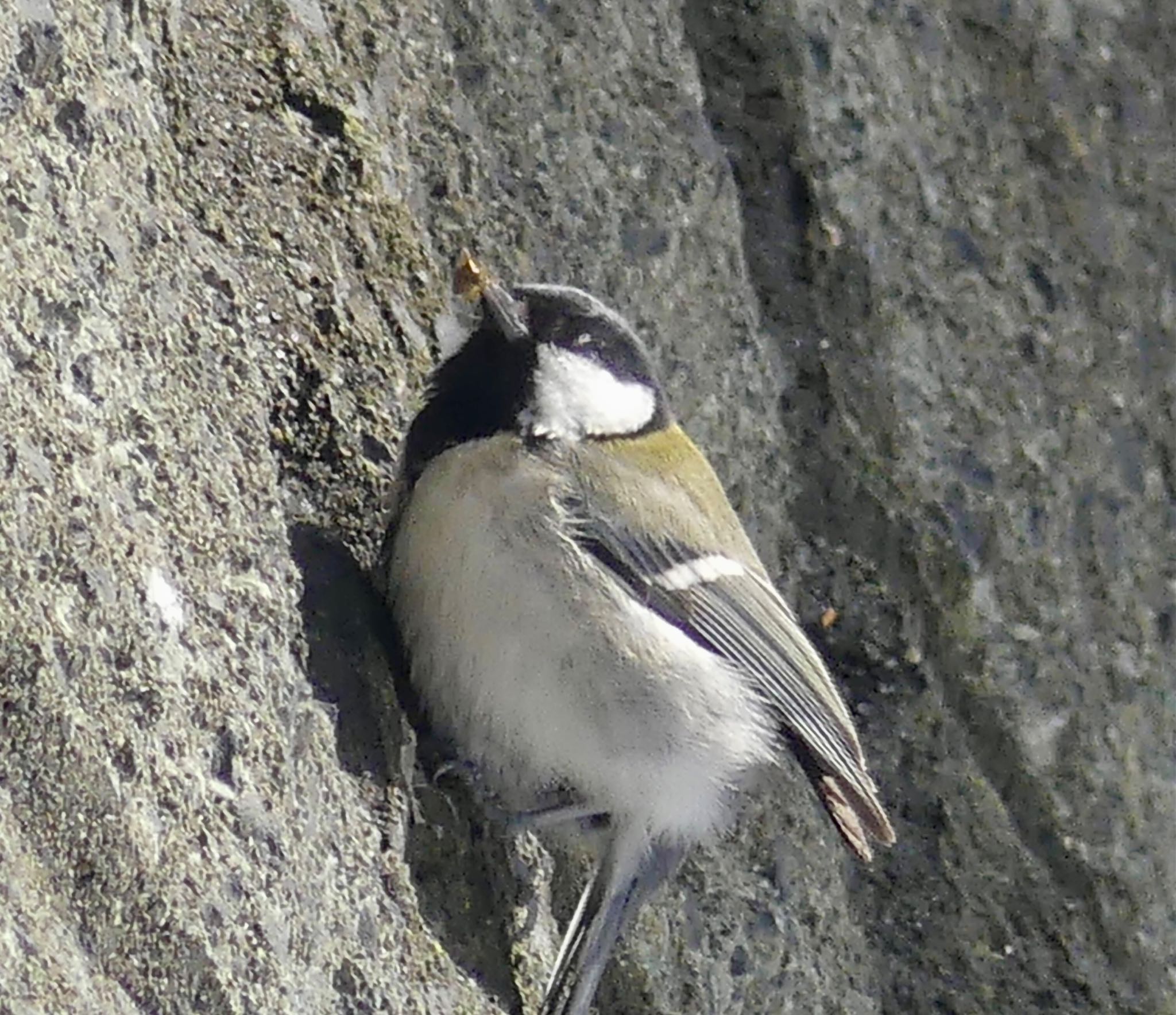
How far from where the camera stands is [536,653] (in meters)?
1.95

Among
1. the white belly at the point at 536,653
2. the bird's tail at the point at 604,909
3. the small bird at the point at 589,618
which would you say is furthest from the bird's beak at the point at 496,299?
the bird's tail at the point at 604,909

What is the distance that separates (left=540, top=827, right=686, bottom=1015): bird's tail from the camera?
1991 millimetres

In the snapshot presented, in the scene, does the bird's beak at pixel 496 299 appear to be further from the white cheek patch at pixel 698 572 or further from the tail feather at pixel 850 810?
the tail feather at pixel 850 810

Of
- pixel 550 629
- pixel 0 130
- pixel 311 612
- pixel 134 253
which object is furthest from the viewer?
pixel 550 629

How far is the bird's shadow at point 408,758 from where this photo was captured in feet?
6.00

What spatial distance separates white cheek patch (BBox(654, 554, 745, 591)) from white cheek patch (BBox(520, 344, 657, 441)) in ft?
0.60

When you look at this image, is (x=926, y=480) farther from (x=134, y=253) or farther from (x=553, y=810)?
(x=134, y=253)

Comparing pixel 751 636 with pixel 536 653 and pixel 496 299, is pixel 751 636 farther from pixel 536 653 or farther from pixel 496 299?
pixel 496 299

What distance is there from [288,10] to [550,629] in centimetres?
79

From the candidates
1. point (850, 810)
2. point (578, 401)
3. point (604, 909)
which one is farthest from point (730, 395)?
point (604, 909)

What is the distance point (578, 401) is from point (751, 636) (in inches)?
13.1

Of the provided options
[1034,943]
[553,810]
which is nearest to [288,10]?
[553,810]

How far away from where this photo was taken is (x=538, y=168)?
2496 mm

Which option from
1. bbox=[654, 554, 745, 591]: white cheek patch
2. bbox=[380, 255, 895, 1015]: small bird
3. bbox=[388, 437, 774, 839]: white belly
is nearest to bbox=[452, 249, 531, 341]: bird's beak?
bbox=[380, 255, 895, 1015]: small bird
